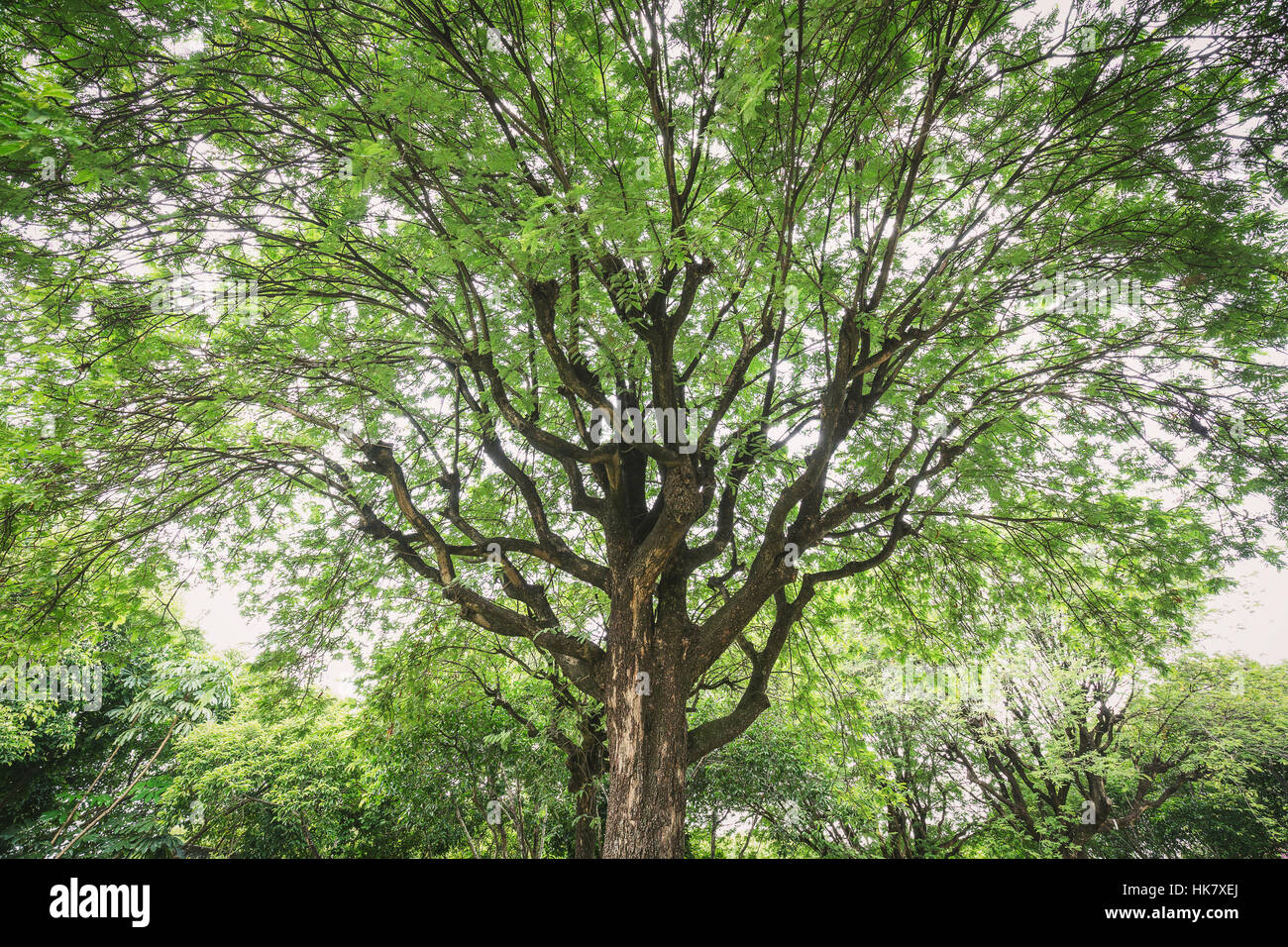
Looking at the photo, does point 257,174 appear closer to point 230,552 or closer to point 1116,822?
point 230,552

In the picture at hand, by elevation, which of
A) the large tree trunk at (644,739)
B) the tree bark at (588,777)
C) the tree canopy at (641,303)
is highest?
the tree canopy at (641,303)

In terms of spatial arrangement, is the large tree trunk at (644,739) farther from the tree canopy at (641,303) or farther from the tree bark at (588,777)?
the tree bark at (588,777)

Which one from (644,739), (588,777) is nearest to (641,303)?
(644,739)

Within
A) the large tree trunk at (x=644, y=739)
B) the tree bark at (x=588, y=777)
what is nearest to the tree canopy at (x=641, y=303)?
the large tree trunk at (x=644, y=739)

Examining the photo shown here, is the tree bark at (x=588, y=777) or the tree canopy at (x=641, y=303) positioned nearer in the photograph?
the tree canopy at (x=641, y=303)

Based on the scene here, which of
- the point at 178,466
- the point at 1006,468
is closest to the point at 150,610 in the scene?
the point at 178,466

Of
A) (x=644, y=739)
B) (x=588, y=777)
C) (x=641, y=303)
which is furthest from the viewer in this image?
(x=588, y=777)

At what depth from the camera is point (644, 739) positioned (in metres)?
4.45

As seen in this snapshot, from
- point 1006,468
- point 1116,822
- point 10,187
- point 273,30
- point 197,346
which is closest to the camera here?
point 10,187

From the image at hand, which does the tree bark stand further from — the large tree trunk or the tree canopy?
the large tree trunk

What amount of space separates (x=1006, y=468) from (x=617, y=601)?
4059mm

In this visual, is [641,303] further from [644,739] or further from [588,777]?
[588,777]

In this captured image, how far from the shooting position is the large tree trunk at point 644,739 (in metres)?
4.14

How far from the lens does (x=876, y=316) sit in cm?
378
